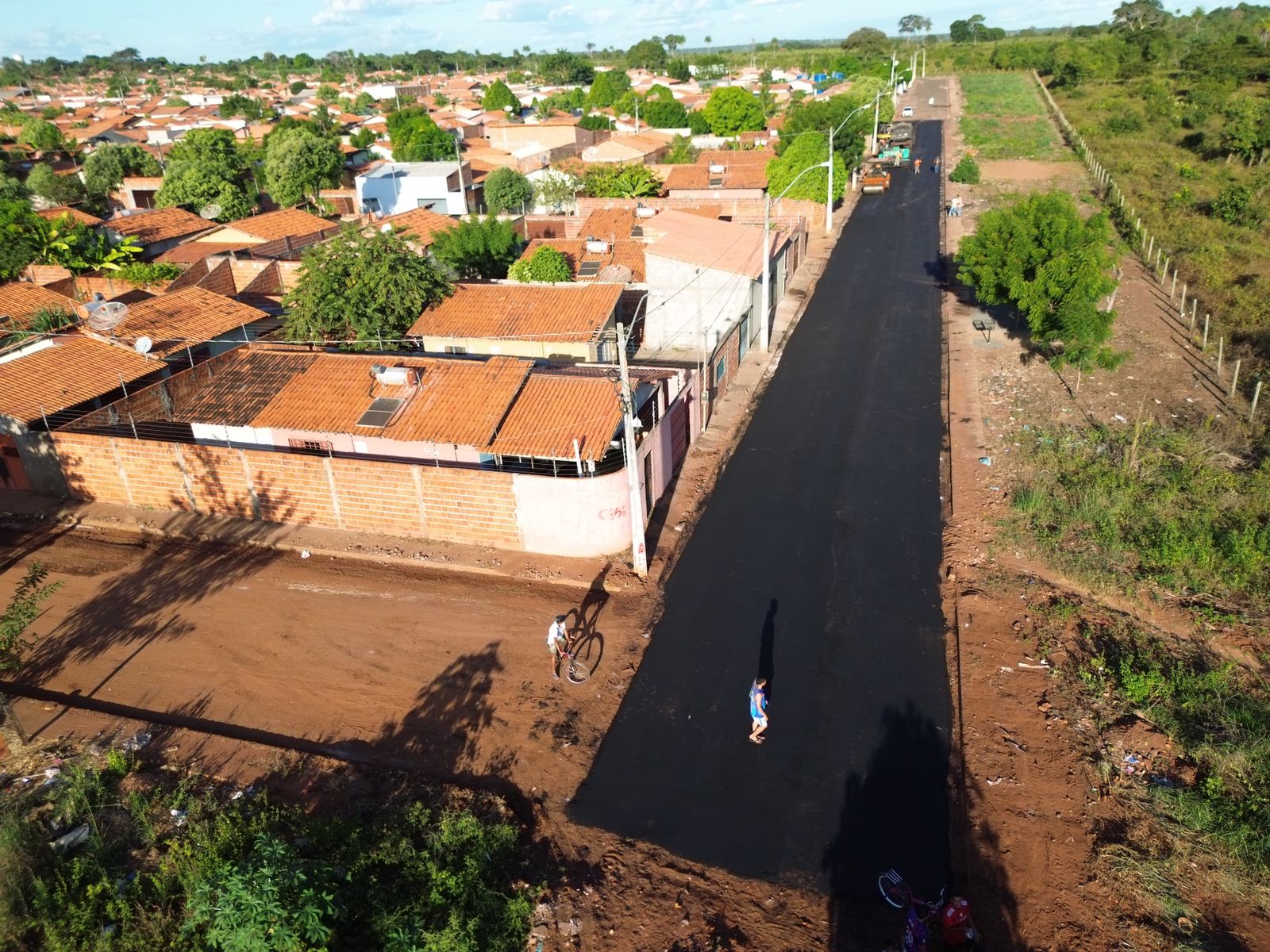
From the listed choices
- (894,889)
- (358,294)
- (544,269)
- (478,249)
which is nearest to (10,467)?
(358,294)

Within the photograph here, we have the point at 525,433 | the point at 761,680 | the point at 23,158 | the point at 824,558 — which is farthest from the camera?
the point at 23,158

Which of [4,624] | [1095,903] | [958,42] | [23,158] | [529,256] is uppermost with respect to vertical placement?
[958,42]

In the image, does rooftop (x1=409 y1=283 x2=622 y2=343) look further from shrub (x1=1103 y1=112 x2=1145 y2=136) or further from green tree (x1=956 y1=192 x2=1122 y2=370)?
shrub (x1=1103 y1=112 x2=1145 y2=136)

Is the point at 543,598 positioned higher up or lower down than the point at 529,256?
lower down

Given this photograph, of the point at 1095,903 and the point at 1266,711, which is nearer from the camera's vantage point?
the point at 1095,903

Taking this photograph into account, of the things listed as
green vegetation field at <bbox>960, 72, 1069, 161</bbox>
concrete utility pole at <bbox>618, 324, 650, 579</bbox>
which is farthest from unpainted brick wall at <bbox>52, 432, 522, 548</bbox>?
green vegetation field at <bbox>960, 72, 1069, 161</bbox>

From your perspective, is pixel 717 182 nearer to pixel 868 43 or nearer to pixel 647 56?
pixel 868 43

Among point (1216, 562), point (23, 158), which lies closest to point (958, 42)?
point (23, 158)

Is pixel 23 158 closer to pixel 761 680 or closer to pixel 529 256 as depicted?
pixel 529 256
